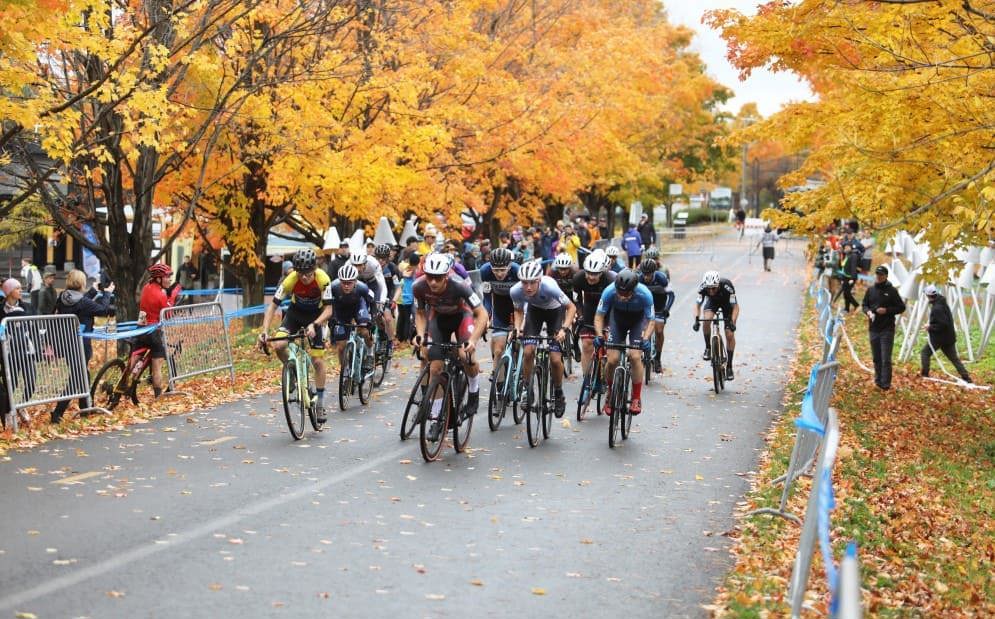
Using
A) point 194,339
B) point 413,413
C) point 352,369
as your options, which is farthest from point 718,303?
point 194,339

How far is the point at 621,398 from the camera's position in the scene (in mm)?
13852

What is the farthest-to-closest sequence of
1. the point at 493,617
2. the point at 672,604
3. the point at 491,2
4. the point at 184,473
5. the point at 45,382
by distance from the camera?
the point at 491,2 → the point at 45,382 → the point at 184,473 → the point at 672,604 → the point at 493,617

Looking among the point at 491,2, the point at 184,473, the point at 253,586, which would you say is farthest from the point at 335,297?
the point at 491,2

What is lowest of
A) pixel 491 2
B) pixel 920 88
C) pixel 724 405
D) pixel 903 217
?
pixel 724 405

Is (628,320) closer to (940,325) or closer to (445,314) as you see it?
(445,314)

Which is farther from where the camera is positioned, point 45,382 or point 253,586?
point 45,382

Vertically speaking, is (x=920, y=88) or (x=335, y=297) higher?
(x=920, y=88)

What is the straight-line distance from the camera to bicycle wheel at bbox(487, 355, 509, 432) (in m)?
14.2

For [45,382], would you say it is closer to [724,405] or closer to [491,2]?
[724,405]

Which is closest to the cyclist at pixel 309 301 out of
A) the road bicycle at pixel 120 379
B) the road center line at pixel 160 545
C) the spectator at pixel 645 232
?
the road center line at pixel 160 545

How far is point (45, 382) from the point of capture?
47.0 ft

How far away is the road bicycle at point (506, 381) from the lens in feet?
46.5

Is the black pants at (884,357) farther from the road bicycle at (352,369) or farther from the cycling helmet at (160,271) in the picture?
the cycling helmet at (160,271)

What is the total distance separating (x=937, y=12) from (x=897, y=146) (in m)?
2.01
